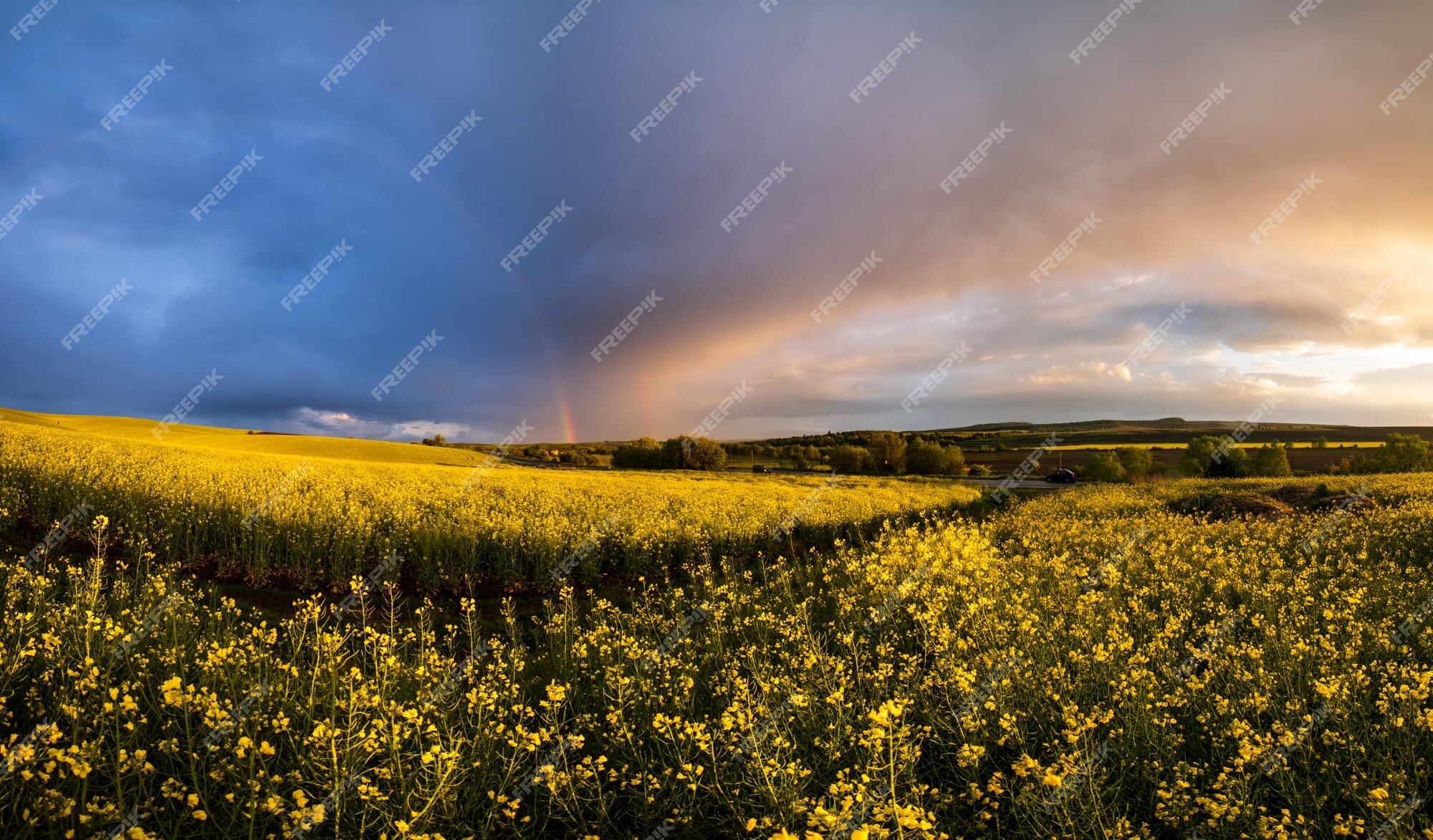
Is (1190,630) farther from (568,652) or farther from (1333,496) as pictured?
(1333,496)

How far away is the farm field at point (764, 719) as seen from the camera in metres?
3.49

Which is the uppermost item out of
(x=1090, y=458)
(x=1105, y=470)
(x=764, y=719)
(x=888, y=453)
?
(x=764, y=719)

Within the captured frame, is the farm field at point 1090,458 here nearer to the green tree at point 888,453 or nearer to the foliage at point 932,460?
the foliage at point 932,460

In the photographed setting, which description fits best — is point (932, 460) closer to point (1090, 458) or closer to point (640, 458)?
point (1090, 458)

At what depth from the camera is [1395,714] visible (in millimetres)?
4586

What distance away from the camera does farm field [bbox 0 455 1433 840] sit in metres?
3.49

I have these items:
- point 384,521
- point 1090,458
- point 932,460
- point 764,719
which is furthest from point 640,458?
point 764,719

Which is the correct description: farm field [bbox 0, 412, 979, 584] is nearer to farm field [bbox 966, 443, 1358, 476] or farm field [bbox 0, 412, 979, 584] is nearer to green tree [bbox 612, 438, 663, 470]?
green tree [bbox 612, 438, 663, 470]

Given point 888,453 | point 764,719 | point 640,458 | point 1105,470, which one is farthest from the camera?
point 888,453

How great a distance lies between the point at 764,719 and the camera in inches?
175

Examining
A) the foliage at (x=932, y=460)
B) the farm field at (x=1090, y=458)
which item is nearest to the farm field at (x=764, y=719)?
the farm field at (x=1090, y=458)

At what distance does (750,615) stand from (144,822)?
657 centimetres

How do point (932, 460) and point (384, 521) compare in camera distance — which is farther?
point (932, 460)

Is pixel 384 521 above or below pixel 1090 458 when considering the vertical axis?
above
